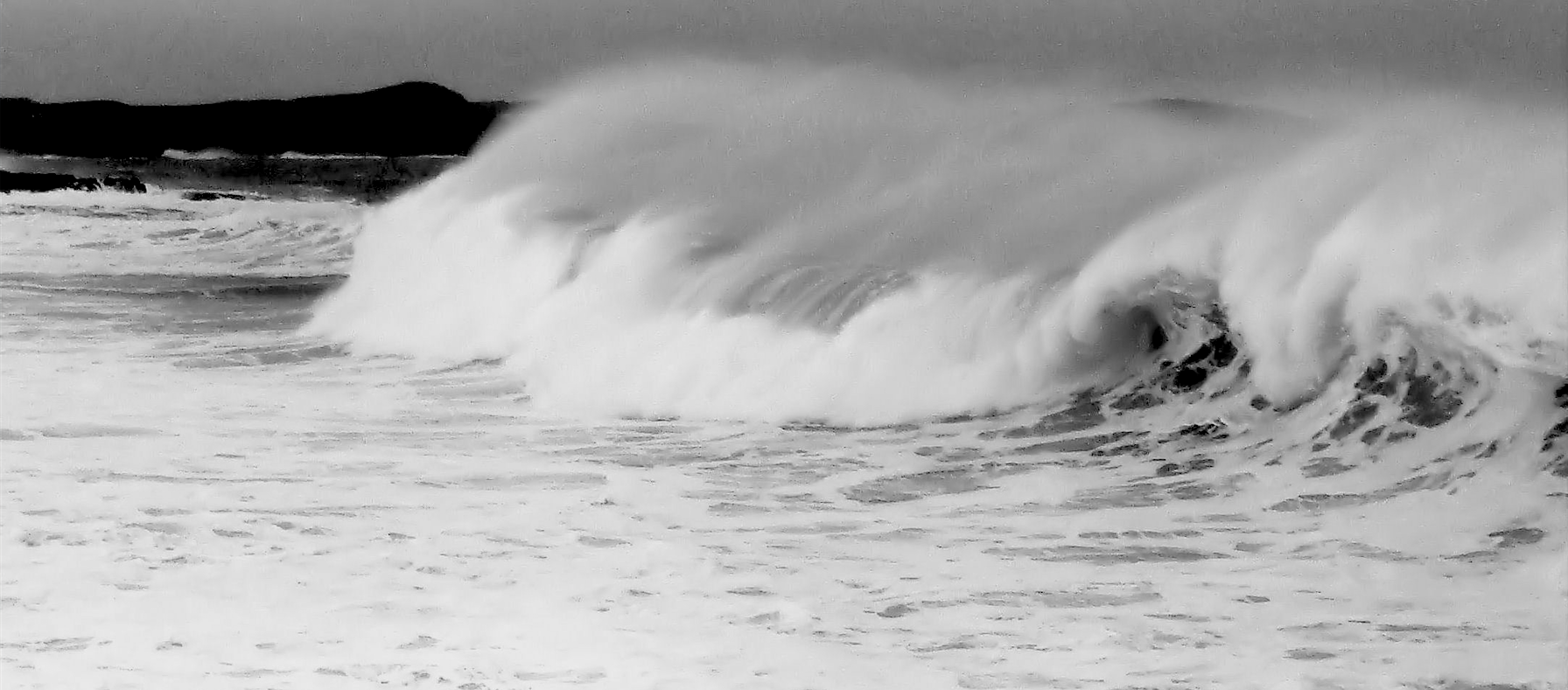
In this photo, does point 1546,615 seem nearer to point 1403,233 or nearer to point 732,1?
point 1403,233

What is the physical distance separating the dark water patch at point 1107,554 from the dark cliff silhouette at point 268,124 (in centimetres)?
528

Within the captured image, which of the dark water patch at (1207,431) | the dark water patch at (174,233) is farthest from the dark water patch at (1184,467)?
the dark water patch at (174,233)

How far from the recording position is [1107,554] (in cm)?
199

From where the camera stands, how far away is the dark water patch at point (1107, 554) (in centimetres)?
195

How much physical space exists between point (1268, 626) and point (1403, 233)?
52.4 inches

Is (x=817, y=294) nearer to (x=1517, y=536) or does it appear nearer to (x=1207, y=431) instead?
(x=1207, y=431)

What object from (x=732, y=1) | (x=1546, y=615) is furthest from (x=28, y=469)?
(x=732, y=1)

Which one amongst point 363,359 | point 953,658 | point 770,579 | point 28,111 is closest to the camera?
point 953,658

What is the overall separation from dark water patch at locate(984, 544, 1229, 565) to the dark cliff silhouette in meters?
5.28

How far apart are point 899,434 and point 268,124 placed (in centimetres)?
616

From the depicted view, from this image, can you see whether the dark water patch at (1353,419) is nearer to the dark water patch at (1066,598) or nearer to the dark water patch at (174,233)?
the dark water patch at (1066,598)

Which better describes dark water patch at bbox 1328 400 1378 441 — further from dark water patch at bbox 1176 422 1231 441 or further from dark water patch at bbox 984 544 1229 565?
dark water patch at bbox 984 544 1229 565

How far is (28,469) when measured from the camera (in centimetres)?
256

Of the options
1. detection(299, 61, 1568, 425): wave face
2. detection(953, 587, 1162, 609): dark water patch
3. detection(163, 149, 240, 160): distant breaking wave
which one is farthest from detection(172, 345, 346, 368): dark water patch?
detection(163, 149, 240, 160): distant breaking wave
